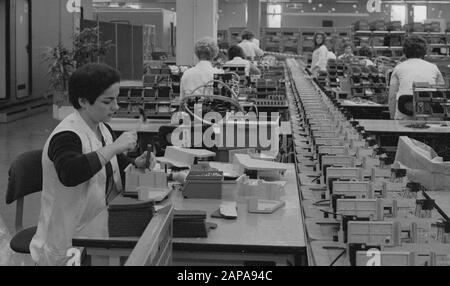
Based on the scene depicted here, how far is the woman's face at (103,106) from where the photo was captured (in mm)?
3379

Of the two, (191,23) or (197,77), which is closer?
(197,77)

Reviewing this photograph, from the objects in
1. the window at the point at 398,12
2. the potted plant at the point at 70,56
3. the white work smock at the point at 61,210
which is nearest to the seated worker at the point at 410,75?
the white work smock at the point at 61,210

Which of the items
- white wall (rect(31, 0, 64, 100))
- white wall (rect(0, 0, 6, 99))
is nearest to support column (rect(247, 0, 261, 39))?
white wall (rect(31, 0, 64, 100))

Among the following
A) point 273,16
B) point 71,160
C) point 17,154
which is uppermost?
point 273,16

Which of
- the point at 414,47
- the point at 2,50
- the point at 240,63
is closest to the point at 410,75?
the point at 414,47

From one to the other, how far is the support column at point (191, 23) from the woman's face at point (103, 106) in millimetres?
10926

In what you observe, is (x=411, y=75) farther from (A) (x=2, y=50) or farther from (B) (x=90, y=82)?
(A) (x=2, y=50)

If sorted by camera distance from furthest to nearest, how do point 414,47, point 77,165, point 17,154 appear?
point 17,154, point 414,47, point 77,165

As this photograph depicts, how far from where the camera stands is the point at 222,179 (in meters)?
3.45

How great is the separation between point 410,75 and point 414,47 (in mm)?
318

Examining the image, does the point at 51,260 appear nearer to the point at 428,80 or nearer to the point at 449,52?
the point at 428,80

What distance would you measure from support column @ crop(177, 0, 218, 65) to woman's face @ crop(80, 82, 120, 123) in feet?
35.8

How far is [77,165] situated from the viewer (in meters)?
3.17

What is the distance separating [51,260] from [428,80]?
560 cm
